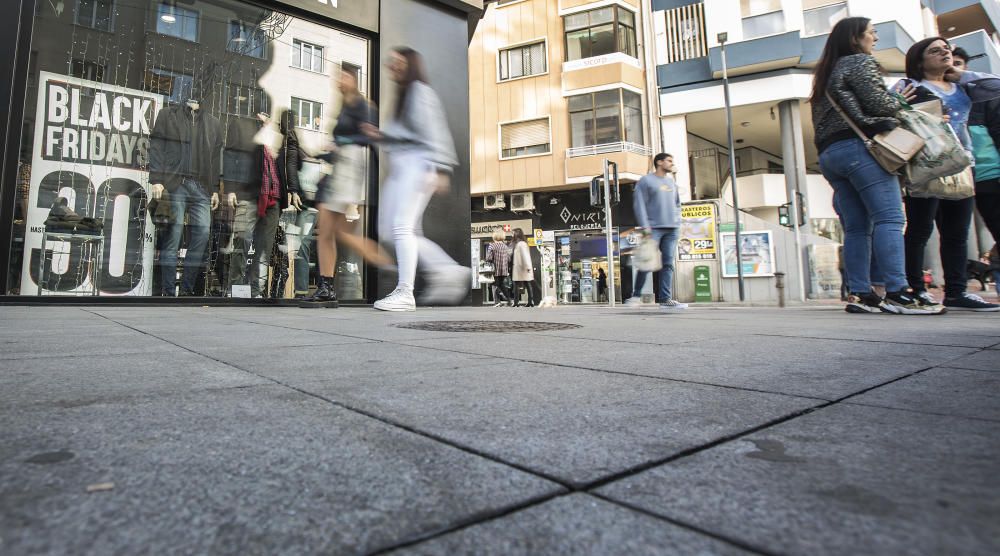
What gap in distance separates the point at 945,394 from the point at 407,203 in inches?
148

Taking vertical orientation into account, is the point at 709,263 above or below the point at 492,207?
below

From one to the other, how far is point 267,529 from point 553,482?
0.31 metres

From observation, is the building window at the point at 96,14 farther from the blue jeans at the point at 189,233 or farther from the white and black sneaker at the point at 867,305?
the white and black sneaker at the point at 867,305

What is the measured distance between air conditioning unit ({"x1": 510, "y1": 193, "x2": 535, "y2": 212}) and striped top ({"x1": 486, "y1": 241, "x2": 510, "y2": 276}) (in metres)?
7.09

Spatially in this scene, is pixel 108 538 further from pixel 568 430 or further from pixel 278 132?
pixel 278 132

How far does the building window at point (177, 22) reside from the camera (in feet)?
21.5

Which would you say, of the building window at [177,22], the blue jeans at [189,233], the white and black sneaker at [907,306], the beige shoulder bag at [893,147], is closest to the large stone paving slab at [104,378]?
the beige shoulder bag at [893,147]

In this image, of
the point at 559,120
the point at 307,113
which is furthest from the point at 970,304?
the point at 559,120

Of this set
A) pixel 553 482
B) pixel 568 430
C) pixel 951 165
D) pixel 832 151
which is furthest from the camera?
pixel 832 151

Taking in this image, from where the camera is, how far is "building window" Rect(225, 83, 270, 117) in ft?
22.8

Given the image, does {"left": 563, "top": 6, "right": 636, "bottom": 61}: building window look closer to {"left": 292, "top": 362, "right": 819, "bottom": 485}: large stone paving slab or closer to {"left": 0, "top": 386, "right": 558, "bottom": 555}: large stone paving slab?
{"left": 292, "top": 362, "right": 819, "bottom": 485}: large stone paving slab

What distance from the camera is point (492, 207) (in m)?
19.3

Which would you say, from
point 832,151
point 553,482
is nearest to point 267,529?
point 553,482

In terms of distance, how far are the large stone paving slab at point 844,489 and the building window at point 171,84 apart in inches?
300
